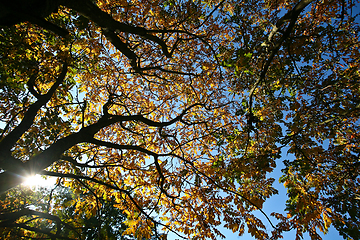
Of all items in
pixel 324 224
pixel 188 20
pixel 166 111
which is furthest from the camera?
pixel 166 111

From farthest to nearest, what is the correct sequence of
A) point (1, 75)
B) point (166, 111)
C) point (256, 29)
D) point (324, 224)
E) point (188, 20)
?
point (166, 111)
point (188, 20)
point (256, 29)
point (324, 224)
point (1, 75)

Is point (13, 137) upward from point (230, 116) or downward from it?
downward

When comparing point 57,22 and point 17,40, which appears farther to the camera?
point 57,22

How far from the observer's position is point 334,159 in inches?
213

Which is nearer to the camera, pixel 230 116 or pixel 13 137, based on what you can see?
pixel 13 137

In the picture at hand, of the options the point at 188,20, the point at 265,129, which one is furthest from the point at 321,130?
the point at 188,20

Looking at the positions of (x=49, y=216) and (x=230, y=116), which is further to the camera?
(x=230, y=116)

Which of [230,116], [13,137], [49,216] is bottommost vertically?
[49,216]

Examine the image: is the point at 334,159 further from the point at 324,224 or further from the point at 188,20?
the point at 188,20

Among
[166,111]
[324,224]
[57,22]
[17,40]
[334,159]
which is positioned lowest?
[324,224]

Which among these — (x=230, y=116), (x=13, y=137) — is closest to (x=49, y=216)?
(x=13, y=137)

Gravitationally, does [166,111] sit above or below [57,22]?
above

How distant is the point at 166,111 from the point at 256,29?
4.89m

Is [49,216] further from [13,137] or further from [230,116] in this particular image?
[230,116]
